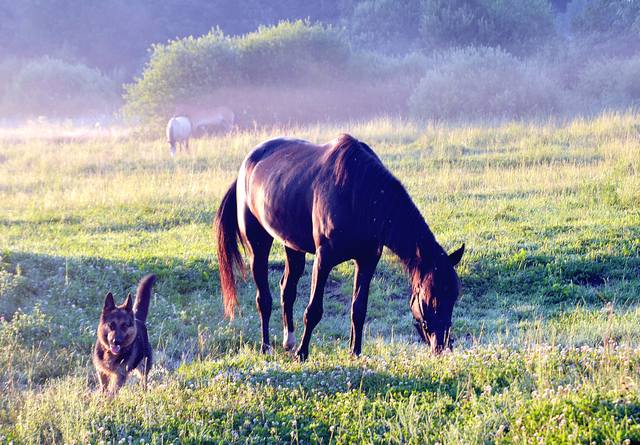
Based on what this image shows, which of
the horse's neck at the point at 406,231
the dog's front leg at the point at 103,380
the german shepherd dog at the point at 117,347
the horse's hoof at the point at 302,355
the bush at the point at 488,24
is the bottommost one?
the dog's front leg at the point at 103,380

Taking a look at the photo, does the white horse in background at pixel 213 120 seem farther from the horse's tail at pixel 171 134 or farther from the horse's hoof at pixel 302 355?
the horse's hoof at pixel 302 355

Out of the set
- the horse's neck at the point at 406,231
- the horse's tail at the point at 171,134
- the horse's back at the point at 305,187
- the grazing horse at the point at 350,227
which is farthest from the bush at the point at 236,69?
the horse's neck at the point at 406,231

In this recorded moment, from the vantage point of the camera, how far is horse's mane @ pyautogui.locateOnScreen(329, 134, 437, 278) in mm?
6051

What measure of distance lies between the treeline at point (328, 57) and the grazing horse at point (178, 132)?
584cm

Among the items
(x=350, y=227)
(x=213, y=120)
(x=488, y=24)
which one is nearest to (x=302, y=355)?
(x=350, y=227)

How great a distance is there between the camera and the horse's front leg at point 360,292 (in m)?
6.30

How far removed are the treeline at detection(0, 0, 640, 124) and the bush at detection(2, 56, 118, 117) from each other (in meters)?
0.08

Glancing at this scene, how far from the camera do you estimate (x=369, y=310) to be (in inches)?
337

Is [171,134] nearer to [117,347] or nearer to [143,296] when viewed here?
[143,296]

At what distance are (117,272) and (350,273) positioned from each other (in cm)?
289

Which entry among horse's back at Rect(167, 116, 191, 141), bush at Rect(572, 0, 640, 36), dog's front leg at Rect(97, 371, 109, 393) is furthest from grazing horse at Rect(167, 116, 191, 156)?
bush at Rect(572, 0, 640, 36)

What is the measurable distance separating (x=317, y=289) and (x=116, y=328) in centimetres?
169

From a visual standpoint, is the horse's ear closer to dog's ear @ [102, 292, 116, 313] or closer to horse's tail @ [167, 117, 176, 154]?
dog's ear @ [102, 292, 116, 313]

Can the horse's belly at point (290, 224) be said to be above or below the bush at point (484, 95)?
below
